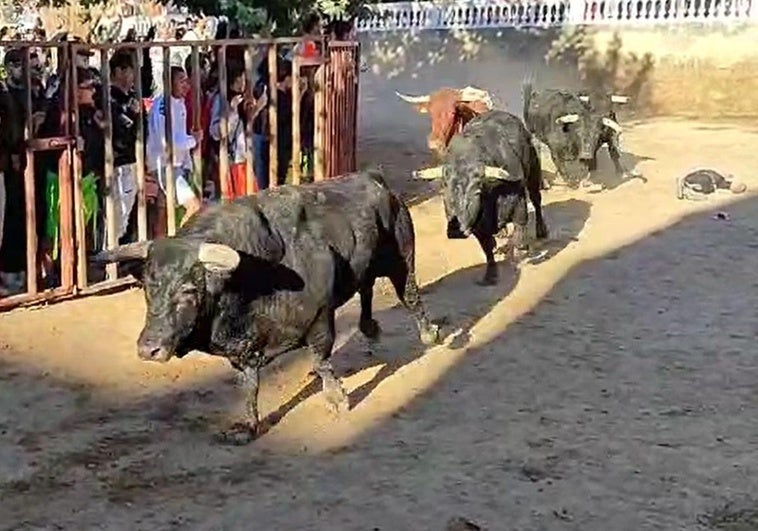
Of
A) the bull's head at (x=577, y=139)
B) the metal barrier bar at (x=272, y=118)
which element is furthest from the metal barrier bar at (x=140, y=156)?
the bull's head at (x=577, y=139)

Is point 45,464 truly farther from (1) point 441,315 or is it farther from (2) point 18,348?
(1) point 441,315

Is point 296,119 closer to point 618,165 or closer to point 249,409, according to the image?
point 249,409

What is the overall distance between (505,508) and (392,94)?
20900 millimetres

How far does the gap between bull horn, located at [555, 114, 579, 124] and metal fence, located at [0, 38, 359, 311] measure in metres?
3.66

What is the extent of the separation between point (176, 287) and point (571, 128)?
8.50 metres

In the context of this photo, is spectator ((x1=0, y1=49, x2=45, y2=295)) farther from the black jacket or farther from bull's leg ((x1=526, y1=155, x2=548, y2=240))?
bull's leg ((x1=526, y1=155, x2=548, y2=240))

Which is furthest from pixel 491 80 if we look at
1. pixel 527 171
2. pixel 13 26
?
pixel 527 171

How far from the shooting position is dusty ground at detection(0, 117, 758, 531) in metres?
5.41

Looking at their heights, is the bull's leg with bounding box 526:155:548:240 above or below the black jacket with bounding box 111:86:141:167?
below

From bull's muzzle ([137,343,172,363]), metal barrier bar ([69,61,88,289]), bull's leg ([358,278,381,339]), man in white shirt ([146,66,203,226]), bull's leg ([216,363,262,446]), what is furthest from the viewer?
man in white shirt ([146,66,203,226])

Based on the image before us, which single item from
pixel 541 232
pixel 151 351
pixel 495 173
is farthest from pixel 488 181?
pixel 151 351

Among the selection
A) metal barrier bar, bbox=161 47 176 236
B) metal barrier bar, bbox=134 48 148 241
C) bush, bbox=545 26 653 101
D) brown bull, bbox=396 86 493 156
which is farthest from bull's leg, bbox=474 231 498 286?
bush, bbox=545 26 653 101

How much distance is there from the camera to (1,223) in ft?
28.6

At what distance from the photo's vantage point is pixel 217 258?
5.79 metres
